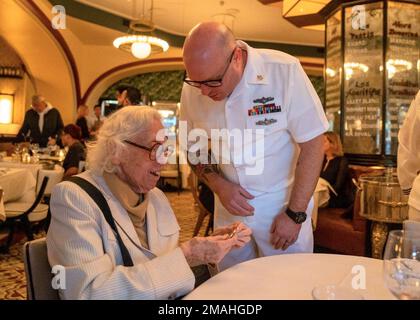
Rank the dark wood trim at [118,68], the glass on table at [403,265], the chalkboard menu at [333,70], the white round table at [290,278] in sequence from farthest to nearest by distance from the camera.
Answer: the dark wood trim at [118,68] < the chalkboard menu at [333,70] < the white round table at [290,278] < the glass on table at [403,265]

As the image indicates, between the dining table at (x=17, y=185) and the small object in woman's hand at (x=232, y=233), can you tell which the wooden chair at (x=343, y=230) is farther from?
the dining table at (x=17, y=185)

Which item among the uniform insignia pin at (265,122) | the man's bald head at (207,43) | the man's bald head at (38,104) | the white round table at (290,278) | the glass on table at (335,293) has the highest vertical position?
the man's bald head at (38,104)

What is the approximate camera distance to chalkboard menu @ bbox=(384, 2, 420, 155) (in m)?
5.18

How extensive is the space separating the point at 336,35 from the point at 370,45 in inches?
22.9

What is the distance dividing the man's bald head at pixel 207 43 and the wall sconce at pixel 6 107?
1147 cm

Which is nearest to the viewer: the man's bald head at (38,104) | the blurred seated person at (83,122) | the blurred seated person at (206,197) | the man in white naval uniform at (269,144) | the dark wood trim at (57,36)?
the man in white naval uniform at (269,144)

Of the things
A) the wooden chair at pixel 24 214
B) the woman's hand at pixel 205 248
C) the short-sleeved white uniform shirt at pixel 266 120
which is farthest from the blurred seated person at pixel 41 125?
the woman's hand at pixel 205 248

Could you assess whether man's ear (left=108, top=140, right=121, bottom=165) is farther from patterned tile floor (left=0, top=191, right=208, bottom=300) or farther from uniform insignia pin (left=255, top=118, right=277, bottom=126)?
patterned tile floor (left=0, top=191, right=208, bottom=300)

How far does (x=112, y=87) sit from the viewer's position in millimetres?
10898

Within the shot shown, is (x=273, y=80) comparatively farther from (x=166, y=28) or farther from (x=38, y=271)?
(x=166, y=28)

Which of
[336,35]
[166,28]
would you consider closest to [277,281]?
[336,35]

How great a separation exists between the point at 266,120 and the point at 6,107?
11647 millimetres

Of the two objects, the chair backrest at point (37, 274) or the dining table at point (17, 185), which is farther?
the dining table at point (17, 185)

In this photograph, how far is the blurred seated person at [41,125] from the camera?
7.44 meters
